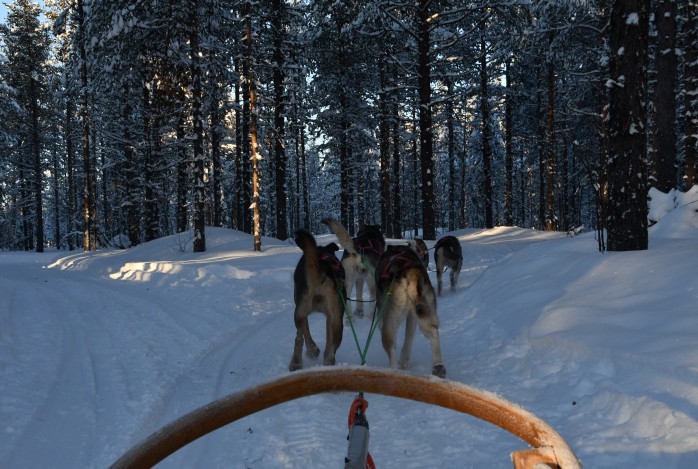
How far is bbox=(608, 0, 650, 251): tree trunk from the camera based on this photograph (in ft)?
23.8

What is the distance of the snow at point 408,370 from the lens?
3.36 metres

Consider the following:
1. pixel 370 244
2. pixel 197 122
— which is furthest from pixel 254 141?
pixel 370 244

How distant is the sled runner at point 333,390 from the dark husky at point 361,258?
507cm

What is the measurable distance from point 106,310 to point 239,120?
860 inches

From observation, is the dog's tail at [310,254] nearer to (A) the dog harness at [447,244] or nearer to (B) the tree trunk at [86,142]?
(A) the dog harness at [447,244]

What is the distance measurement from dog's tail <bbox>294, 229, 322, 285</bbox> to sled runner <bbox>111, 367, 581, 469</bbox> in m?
3.70

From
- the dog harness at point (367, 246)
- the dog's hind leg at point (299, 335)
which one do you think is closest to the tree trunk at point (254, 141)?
the dog harness at point (367, 246)

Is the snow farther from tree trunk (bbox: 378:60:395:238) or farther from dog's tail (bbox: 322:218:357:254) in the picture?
tree trunk (bbox: 378:60:395:238)

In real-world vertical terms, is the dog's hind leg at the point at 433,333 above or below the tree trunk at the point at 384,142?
below

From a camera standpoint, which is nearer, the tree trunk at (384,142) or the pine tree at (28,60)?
the tree trunk at (384,142)

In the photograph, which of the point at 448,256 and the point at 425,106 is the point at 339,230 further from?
the point at 425,106

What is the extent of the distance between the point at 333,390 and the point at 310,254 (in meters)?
3.86

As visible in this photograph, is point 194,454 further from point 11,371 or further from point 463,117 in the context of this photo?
point 463,117

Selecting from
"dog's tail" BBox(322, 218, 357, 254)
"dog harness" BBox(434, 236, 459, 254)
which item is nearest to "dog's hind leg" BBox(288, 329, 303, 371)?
"dog's tail" BBox(322, 218, 357, 254)
